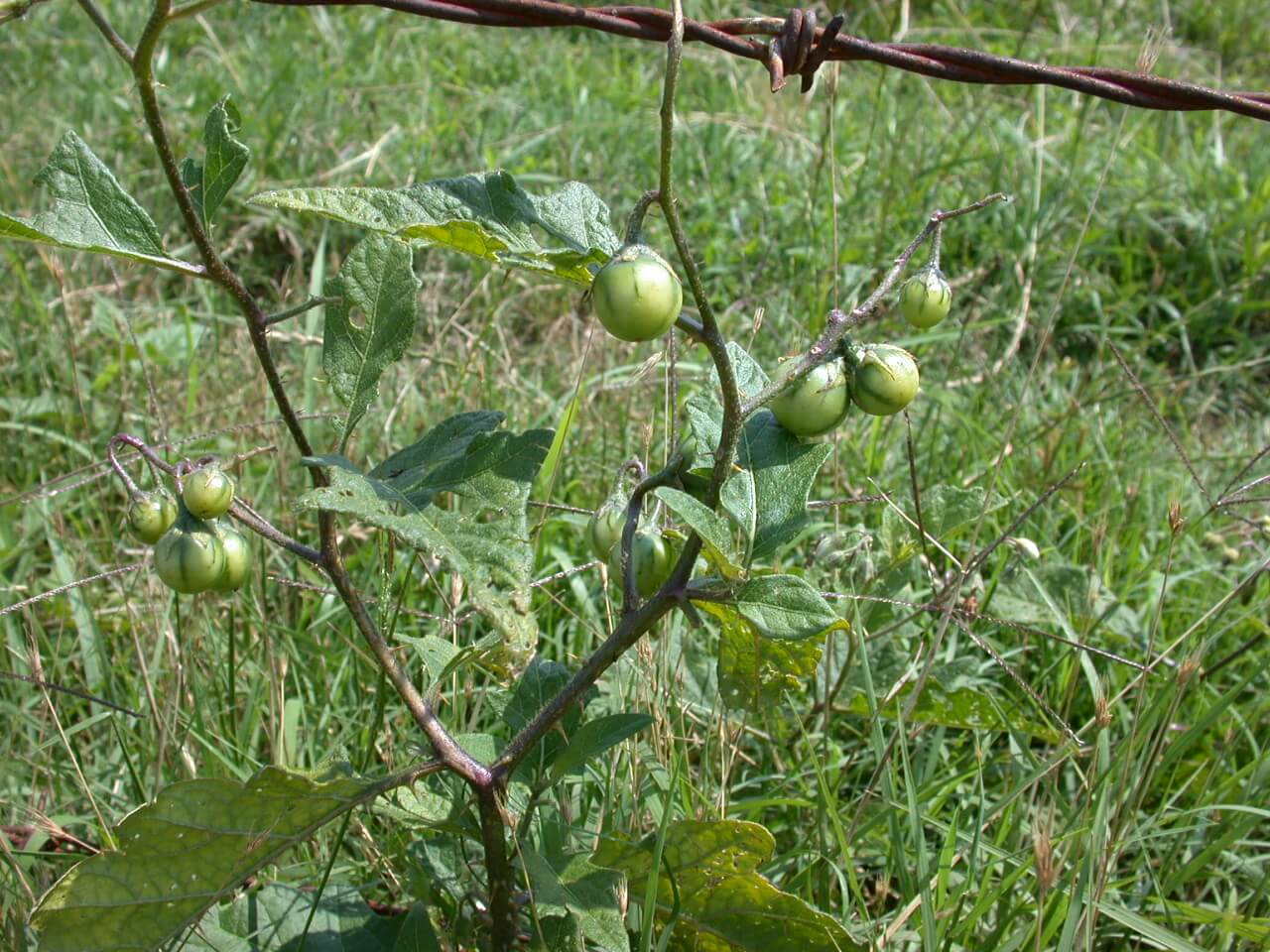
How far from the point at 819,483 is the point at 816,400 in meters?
1.66

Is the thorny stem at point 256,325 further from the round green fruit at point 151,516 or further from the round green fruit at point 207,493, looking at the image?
the round green fruit at point 151,516

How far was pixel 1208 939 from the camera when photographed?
1874mm

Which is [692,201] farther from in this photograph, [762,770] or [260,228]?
[762,770]

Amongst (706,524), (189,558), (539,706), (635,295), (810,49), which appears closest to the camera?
(635,295)

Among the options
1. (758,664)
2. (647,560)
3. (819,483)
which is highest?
(647,560)

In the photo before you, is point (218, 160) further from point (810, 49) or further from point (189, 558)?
point (810, 49)

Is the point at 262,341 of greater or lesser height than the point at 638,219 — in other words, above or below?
below

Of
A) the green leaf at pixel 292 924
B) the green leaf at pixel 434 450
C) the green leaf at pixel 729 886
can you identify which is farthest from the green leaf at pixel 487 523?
the green leaf at pixel 292 924

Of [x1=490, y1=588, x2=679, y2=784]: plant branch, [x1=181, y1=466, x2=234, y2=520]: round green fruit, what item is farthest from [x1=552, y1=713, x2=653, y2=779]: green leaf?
[x1=181, y1=466, x2=234, y2=520]: round green fruit

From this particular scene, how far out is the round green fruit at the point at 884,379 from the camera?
4.07 ft

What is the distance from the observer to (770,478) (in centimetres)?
136

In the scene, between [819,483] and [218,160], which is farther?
[819,483]

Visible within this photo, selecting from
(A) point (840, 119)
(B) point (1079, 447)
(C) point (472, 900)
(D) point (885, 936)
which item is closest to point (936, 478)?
(B) point (1079, 447)

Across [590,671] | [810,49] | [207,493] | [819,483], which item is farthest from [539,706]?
[819,483]
